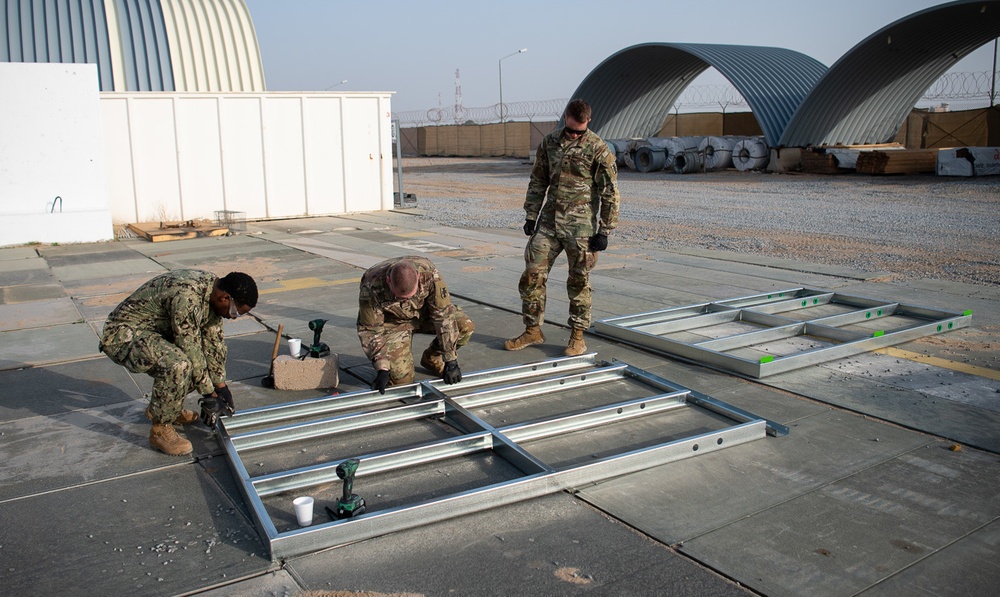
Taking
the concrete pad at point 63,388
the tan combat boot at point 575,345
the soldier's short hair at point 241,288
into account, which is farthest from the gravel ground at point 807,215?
the concrete pad at point 63,388

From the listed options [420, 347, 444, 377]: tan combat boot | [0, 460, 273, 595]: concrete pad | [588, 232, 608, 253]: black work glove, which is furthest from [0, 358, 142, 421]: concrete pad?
[588, 232, 608, 253]: black work glove

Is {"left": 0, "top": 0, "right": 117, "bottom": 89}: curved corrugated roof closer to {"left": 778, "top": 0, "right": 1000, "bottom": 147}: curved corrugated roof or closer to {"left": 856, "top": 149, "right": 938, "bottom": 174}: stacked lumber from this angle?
{"left": 778, "top": 0, "right": 1000, "bottom": 147}: curved corrugated roof

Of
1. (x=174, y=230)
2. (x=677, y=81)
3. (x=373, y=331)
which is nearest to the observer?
(x=373, y=331)

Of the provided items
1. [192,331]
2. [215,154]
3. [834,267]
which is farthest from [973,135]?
[192,331]

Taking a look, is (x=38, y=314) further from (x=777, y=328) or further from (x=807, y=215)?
(x=807, y=215)

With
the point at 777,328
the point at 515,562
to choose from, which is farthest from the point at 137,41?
the point at 515,562

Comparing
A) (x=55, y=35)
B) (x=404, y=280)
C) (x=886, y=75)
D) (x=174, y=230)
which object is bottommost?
(x=174, y=230)

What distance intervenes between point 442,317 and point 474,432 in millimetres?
1018

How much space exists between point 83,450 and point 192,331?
38.0 inches

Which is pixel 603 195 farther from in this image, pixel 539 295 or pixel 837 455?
pixel 837 455

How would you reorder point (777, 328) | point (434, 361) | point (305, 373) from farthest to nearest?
point (777, 328)
point (434, 361)
point (305, 373)

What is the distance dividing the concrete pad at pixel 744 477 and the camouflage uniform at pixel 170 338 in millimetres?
2382

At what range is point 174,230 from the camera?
14969 mm

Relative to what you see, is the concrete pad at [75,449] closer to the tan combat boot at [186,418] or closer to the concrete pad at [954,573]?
the tan combat boot at [186,418]
